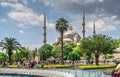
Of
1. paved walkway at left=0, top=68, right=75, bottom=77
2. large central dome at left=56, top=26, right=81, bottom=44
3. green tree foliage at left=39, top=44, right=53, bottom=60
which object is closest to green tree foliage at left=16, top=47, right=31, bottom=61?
green tree foliage at left=39, top=44, right=53, bottom=60

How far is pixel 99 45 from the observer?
70.4m

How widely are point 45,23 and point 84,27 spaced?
47.3 ft

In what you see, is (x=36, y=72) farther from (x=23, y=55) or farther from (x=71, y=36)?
(x=71, y=36)

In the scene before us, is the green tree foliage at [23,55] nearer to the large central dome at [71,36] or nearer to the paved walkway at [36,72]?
the large central dome at [71,36]

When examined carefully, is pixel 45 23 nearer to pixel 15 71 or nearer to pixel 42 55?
pixel 42 55

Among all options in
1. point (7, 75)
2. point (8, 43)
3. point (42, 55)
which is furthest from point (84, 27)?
point (7, 75)

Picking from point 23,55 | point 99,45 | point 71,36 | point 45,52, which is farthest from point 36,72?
point 71,36

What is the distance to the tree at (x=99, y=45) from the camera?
231ft

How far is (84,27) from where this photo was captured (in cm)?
11788

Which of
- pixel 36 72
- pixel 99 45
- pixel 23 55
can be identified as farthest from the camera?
pixel 23 55

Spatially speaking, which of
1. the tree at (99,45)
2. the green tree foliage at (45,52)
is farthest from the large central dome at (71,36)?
the tree at (99,45)

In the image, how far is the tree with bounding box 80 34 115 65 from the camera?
231 feet

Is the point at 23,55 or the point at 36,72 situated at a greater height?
the point at 23,55

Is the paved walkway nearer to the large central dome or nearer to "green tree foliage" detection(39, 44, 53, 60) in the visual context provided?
"green tree foliage" detection(39, 44, 53, 60)
